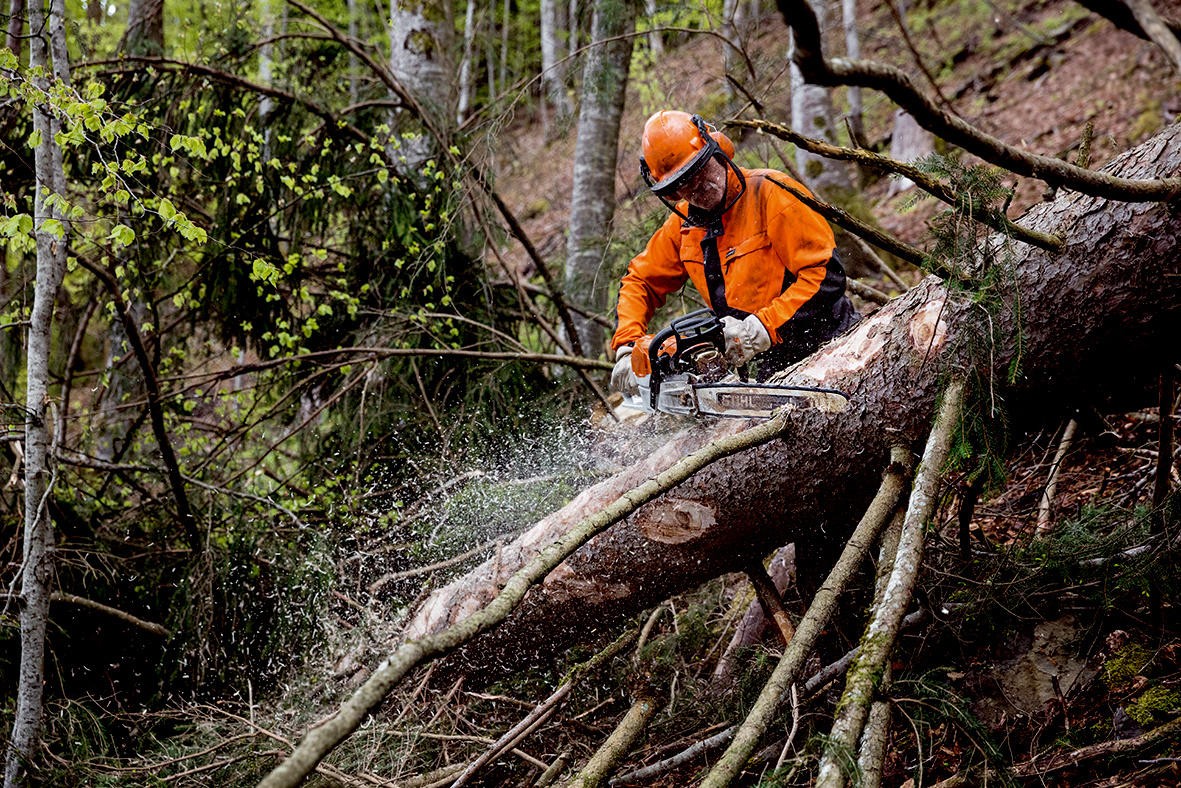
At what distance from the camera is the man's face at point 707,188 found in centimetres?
331

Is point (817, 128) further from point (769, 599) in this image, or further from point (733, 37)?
point (769, 599)

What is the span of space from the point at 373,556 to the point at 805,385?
2416 millimetres

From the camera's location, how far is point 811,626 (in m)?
2.17

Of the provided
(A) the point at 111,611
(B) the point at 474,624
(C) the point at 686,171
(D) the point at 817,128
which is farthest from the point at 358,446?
(D) the point at 817,128

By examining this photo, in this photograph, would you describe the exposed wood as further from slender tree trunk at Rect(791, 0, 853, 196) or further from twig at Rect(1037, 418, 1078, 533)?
slender tree trunk at Rect(791, 0, 853, 196)

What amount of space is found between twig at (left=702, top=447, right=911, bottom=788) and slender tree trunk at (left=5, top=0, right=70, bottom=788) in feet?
8.98

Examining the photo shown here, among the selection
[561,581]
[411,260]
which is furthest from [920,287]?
[411,260]

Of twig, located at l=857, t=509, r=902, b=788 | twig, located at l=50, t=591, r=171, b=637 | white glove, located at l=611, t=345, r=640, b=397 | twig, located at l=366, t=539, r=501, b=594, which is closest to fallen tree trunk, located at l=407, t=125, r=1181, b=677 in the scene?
twig, located at l=366, t=539, r=501, b=594

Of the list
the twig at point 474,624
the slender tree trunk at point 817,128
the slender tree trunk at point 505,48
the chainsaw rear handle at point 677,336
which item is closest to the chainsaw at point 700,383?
the chainsaw rear handle at point 677,336

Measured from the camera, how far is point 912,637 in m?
2.70

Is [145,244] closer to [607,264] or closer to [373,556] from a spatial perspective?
[373,556]

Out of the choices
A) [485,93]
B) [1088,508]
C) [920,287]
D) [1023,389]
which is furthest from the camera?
[485,93]

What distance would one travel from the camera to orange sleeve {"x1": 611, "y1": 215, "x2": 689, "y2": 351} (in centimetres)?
377

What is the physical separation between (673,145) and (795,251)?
670 millimetres
